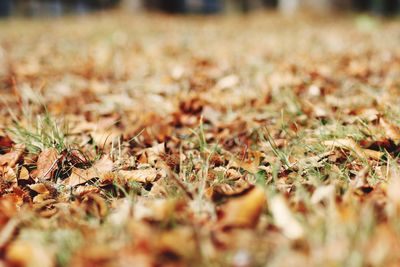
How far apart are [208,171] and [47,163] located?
585 millimetres

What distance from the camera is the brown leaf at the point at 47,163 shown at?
4.74ft

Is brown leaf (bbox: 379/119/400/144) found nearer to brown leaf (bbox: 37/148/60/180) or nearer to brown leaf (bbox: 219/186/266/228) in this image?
brown leaf (bbox: 219/186/266/228)

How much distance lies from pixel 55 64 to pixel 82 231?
10.6ft

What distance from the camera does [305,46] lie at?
14.7 ft

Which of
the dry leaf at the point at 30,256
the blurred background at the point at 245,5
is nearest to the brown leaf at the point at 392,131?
the dry leaf at the point at 30,256

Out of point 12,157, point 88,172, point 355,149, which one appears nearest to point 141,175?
point 88,172

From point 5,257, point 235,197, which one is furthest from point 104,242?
point 235,197

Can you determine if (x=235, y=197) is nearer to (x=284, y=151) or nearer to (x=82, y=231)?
(x=82, y=231)

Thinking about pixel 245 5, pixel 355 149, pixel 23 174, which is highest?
pixel 355 149

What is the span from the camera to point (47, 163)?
1473 millimetres

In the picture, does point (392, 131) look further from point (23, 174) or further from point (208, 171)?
point (23, 174)

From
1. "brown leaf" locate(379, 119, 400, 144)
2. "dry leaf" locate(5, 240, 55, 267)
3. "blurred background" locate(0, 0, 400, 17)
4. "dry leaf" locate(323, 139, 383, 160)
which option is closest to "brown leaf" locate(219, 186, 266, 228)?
"dry leaf" locate(5, 240, 55, 267)

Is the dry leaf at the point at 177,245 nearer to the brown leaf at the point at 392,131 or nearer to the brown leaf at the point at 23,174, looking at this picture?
the brown leaf at the point at 23,174

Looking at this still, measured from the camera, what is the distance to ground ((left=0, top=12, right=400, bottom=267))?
84 cm
